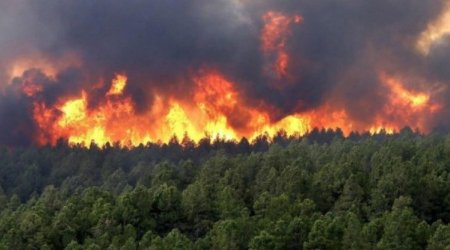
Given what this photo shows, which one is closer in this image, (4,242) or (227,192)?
(4,242)

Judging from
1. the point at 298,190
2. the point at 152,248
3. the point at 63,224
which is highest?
the point at 298,190

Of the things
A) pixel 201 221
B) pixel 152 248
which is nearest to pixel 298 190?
pixel 201 221

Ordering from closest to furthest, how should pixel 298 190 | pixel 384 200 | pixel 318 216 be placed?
1. pixel 318 216
2. pixel 384 200
3. pixel 298 190

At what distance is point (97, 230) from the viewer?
109 meters

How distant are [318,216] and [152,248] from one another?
2454 centimetres

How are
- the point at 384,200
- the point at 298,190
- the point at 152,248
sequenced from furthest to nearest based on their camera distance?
the point at 298,190
the point at 384,200
the point at 152,248

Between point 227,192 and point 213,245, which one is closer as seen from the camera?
point 213,245

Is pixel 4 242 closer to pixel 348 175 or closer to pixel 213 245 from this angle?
pixel 213 245

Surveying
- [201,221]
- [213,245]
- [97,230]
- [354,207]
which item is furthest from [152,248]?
[354,207]

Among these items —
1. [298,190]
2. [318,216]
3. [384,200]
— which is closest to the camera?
[318,216]

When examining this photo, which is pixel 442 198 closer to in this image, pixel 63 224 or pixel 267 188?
pixel 267 188

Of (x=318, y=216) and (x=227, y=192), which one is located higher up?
(x=227, y=192)

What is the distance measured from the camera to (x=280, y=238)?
98.4 metres

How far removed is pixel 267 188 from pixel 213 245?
33640mm
